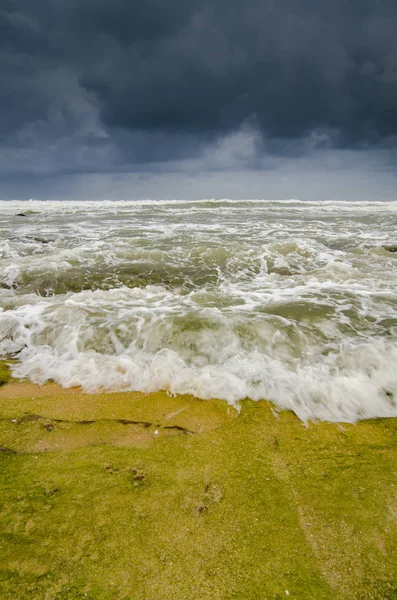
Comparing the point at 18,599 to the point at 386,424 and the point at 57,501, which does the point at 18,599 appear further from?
the point at 386,424

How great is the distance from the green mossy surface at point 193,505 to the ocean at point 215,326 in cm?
50

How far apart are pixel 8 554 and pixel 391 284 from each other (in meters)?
8.49

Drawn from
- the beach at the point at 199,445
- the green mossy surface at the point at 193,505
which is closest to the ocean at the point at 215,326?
the beach at the point at 199,445

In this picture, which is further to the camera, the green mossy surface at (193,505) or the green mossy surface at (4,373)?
the green mossy surface at (4,373)

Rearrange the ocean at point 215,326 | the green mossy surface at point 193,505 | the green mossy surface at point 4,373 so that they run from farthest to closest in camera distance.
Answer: the green mossy surface at point 4,373 → the ocean at point 215,326 → the green mossy surface at point 193,505

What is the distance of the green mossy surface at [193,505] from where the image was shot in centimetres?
186

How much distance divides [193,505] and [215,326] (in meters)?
3.21

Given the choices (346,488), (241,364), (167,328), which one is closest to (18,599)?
(346,488)

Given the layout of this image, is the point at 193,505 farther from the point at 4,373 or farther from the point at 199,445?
the point at 4,373

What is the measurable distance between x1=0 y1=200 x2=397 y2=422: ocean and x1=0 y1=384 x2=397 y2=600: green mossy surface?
504 mm

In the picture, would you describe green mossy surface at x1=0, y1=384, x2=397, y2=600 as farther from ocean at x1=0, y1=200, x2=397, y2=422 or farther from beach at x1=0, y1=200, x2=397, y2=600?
ocean at x1=0, y1=200, x2=397, y2=422

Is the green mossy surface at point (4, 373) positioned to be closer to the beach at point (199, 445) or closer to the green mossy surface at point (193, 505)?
the beach at point (199, 445)

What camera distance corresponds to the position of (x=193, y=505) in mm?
2346

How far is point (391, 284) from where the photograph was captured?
7.86 m
